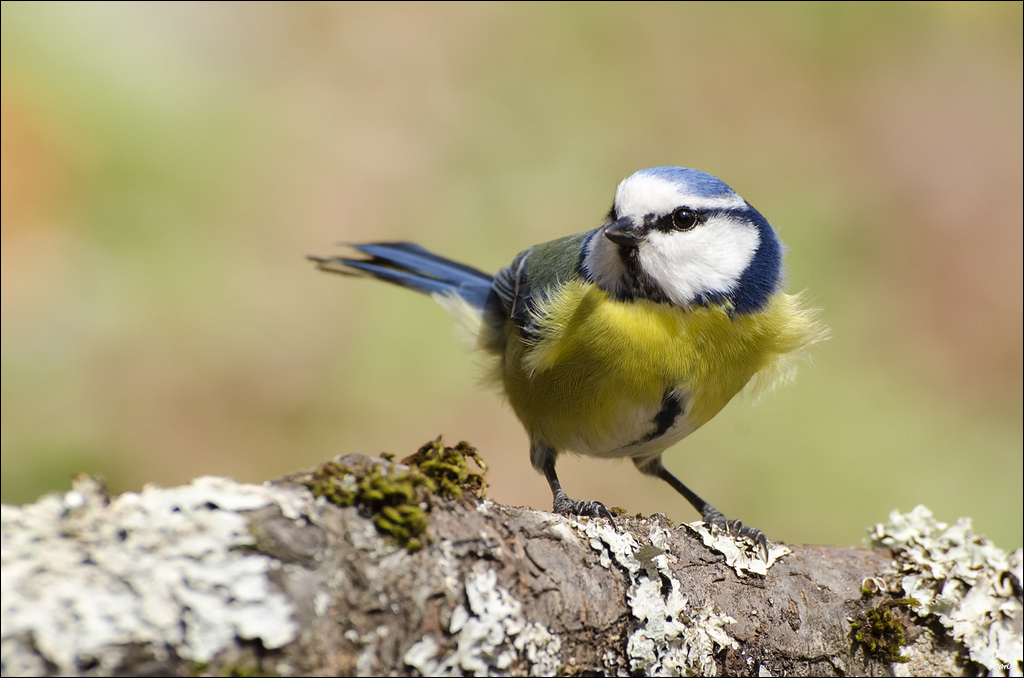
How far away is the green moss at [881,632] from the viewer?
1753 mm

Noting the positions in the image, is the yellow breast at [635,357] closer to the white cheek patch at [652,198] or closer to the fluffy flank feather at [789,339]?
the fluffy flank feather at [789,339]

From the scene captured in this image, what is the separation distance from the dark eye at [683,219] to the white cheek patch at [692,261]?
0.05 ft

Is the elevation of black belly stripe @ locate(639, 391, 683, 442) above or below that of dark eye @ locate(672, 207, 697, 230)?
below

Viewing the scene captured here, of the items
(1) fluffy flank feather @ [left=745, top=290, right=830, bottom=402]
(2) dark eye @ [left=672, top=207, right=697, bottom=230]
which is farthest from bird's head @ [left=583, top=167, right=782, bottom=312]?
(1) fluffy flank feather @ [left=745, top=290, right=830, bottom=402]

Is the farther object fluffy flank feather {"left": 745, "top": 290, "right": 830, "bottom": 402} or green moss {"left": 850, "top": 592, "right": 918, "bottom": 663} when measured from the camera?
fluffy flank feather {"left": 745, "top": 290, "right": 830, "bottom": 402}

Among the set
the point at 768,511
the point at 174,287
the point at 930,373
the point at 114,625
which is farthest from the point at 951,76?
the point at 114,625

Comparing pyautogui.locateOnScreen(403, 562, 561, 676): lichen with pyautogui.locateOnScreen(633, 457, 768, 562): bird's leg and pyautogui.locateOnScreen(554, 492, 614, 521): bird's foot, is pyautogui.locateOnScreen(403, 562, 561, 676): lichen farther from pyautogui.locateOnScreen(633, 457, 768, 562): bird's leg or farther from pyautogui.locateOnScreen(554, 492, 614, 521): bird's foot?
pyautogui.locateOnScreen(633, 457, 768, 562): bird's leg

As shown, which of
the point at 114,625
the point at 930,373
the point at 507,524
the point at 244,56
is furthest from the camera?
the point at 244,56

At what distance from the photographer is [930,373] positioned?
4.37 meters

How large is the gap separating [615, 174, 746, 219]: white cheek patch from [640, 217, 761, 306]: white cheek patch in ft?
0.20

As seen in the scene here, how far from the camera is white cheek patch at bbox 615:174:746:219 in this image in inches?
82.3

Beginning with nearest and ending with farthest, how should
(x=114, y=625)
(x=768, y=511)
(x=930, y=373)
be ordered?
(x=114, y=625)
(x=768, y=511)
(x=930, y=373)

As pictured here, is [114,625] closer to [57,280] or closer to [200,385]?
[200,385]

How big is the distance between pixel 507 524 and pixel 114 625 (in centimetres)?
60
